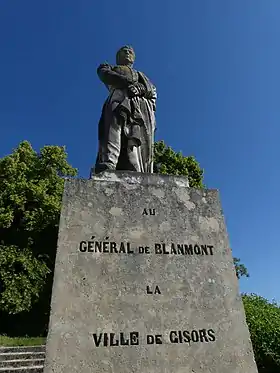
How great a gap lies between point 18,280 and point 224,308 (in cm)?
1622

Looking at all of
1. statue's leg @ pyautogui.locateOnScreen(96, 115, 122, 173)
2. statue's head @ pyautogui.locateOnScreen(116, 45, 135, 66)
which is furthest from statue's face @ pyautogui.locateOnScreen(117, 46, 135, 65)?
statue's leg @ pyautogui.locateOnScreen(96, 115, 122, 173)

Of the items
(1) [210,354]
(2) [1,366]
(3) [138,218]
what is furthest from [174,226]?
(2) [1,366]

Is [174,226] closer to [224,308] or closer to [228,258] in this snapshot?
[228,258]

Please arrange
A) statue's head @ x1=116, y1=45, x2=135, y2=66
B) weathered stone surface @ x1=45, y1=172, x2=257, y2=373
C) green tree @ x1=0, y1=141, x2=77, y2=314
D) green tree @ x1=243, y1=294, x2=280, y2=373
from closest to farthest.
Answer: weathered stone surface @ x1=45, y1=172, x2=257, y2=373
statue's head @ x1=116, y1=45, x2=135, y2=66
green tree @ x1=243, y1=294, x2=280, y2=373
green tree @ x1=0, y1=141, x2=77, y2=314

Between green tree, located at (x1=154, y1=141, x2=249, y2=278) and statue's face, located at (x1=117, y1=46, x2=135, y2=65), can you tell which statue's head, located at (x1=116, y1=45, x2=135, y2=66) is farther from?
green tree, located at (x1=154, y1=141, x2=249, y2=278)

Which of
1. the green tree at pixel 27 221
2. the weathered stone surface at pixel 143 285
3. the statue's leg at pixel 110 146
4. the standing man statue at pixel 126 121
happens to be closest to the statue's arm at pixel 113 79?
the standing man statue at pixel 126 121

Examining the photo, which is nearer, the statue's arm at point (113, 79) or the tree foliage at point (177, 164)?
the statue's arm at point (113, 79)

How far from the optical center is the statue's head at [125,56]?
17.2ft

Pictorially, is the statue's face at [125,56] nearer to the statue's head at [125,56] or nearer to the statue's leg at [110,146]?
the statue's head at [125,56]

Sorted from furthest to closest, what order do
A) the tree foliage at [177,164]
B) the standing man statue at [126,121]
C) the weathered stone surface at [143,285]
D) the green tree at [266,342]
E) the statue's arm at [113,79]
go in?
1. the tree foliage at [177,164]
2. the green tree at [266,342]
3. the statue's arm at [113,79]
4. the standing man statue at [126,121]
5. the weathered stone surface at [143,285]

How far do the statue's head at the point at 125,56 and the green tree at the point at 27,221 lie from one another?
585 inches

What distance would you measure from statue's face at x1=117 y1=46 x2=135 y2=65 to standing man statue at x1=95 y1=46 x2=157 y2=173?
0.12m

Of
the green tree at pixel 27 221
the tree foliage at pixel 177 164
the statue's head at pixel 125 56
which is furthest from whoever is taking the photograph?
the tree foliage at pixel 177 164

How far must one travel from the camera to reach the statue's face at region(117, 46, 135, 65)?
207 inches
